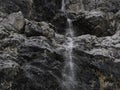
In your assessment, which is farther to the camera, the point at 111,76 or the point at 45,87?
the point at 111,76

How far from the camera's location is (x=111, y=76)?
23.2 meters

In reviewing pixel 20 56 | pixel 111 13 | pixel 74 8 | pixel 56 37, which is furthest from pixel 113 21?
pixel 20 56

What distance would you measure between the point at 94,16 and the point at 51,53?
40.0 ft

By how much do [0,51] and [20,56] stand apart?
1.58 metres

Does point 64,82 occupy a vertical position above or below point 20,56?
below

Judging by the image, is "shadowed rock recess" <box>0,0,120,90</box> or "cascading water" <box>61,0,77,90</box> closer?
"shadowed rock recess" <box>0,0,120,90</box>

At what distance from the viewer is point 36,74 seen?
20.9 m

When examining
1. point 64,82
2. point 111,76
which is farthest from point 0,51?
point 111,76

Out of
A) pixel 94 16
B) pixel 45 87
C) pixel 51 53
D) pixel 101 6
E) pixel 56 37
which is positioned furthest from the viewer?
pixel 101 6

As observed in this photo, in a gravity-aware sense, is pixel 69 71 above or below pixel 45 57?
below

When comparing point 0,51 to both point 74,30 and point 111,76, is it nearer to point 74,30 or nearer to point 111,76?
point 111,76

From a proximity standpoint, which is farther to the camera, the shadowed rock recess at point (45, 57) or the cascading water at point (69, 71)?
the cascading water at point (69, 71)

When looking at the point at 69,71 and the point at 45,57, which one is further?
the point at 69,71

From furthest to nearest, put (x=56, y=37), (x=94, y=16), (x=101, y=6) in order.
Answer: (x=101, y=6) → (x=94, y=16) → (x=56, y=37)
